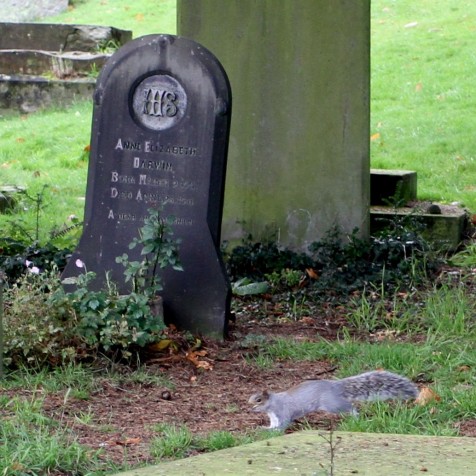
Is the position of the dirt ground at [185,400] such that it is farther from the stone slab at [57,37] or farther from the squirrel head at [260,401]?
the stone slab at [57,37]

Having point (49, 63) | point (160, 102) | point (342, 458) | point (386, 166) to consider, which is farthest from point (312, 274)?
point (49, 63)

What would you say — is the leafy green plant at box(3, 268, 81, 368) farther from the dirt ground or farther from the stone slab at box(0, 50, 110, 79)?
the stone slab at box(0, 50, 110, 79)

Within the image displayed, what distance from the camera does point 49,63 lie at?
14.3 m

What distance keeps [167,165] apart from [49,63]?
8238 mm

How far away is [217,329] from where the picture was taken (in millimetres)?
6543

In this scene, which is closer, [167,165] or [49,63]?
[167,165]

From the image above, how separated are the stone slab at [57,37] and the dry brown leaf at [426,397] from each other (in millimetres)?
10856

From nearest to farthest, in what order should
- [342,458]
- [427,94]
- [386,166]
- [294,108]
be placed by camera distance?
1. [342,458]
2. [294,108]
3. [386,166]
4. [427,94]

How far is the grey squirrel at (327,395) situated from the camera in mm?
4871

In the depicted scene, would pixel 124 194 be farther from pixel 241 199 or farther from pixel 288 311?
pixel 241 199

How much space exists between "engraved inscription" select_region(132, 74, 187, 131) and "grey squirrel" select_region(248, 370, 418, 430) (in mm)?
2172

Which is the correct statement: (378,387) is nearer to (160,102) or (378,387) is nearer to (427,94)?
(160,102)

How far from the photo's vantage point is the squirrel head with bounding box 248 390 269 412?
192 inches

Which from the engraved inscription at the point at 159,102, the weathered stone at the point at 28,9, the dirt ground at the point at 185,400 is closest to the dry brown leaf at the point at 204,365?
the dirt ground at the point at 185,400
